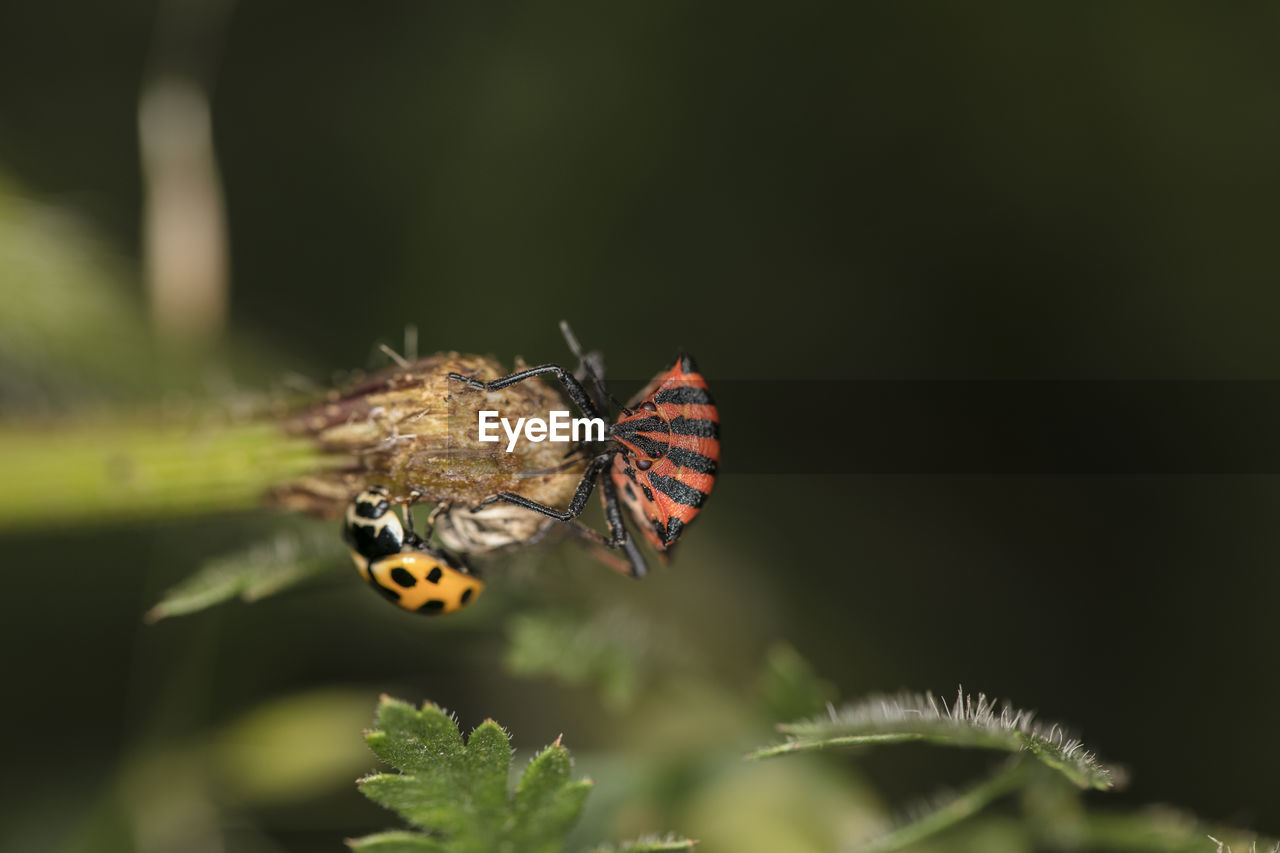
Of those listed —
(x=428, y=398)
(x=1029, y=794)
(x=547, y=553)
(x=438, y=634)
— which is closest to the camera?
(x=428, y=398)

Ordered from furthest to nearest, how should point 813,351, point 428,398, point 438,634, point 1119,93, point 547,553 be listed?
point 813,351 < point 1119,93 < point 438,634 < point 547,553 < point 428,398

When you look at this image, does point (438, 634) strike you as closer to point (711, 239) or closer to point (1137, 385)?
point (711, 239)

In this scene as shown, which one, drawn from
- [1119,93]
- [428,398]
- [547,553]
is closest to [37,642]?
[547,553]

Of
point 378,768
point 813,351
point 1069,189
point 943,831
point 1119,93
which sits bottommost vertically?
point 943,831

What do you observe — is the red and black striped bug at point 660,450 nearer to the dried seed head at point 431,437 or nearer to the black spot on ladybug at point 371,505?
the dried seed head at point 431,437

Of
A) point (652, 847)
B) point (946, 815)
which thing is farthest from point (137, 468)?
point (946, 815)

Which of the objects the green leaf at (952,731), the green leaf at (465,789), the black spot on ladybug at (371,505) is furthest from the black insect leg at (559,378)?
the green leaf at (952,731)

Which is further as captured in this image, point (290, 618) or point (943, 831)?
A: point (290, 618)

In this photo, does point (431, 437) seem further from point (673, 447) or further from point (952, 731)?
point (952, 731)
